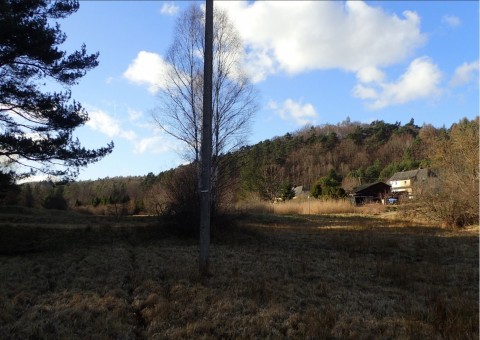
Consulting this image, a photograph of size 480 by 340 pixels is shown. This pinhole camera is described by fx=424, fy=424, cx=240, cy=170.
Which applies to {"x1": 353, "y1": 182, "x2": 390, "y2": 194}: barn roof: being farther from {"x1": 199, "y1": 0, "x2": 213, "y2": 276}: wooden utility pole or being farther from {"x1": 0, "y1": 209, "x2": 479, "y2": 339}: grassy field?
{"x1": 199, "y1": 0, "x2": 213, "y2": 276}: wooden utility pole

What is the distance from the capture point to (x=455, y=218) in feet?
65.7

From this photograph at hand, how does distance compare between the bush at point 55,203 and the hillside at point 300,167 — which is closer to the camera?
the bush at point 55,203

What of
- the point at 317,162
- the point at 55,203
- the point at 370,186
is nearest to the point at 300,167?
the point at 317,162

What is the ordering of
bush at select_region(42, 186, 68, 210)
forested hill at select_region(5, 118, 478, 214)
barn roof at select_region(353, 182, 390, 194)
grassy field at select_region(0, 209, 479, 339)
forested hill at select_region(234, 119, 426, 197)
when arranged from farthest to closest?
forested hill at select_region(234, 119, 426, 197), barn roof at select_region(353, 182, 390, 194), forested hill at select_region(5, 118, 478, 214), bush at select_region(42, 186, 68, 210), grassy field at select_region(0, 209, 479, 339)

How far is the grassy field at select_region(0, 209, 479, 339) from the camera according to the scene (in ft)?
15.8

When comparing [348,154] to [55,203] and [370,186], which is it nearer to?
[370,186]

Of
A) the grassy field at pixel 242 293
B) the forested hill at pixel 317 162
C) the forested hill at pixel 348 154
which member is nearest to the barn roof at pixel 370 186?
the forested hill at pixel 317 162

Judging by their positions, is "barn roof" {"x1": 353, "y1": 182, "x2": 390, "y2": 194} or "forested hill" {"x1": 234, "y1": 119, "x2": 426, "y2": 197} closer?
"barn roof" {"x1": 353, "y1": 182, "x2": 390, "y2": 194}

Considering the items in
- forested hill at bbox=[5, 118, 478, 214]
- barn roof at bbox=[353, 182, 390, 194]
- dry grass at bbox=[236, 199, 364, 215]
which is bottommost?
dry grass at bbox=[236, 199, 364, 215]

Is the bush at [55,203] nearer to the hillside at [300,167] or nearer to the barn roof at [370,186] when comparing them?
the hillside at [300,167]

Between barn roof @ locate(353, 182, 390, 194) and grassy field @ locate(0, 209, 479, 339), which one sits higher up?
barn roof @ locate(353, 182, 390, 194)

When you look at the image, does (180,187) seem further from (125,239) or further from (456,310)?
(456,310)

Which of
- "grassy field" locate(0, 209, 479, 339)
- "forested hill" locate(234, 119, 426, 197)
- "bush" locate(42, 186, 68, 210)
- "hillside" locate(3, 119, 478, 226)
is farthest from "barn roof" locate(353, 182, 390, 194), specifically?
"grassy field" locate(0, 209, 479, 339)

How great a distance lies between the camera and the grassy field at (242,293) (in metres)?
4.82
